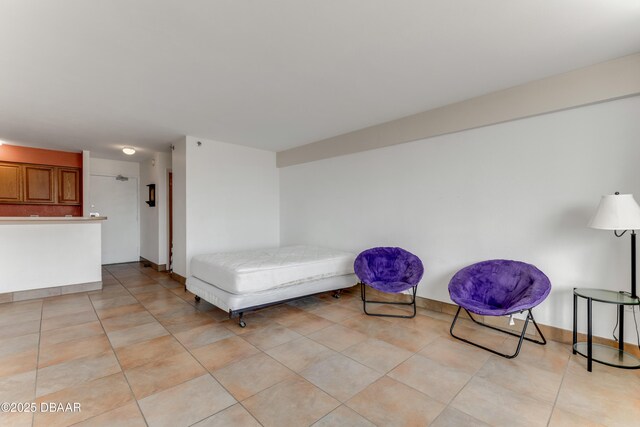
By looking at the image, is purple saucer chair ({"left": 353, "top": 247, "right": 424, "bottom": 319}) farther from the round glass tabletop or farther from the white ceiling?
the white ceiling

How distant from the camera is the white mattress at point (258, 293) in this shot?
318 cm

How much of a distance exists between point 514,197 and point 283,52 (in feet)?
9.00

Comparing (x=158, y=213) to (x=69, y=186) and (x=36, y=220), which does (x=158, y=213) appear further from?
(x=36, y=220)

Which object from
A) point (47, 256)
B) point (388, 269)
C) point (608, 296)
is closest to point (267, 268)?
point (388, 269)

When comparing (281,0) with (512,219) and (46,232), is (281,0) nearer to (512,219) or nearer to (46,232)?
(512,219)

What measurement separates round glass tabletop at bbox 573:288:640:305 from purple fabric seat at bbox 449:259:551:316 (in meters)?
0.26

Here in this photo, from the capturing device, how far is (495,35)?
2109mm

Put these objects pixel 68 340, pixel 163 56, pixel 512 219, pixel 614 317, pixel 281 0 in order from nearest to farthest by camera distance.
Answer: pixel 281 0
pixel 163 56
pixel 614 317
pixel 68 340
pixel 512 219

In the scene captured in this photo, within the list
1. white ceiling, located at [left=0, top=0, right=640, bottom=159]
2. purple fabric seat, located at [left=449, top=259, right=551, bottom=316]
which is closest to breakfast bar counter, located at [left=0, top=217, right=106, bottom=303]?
white ceiling, located at [left=0, top=0, right=640, bottom=159]

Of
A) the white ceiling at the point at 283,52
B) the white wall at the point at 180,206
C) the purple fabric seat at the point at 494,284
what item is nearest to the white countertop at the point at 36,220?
the white wall at the point at 180,206

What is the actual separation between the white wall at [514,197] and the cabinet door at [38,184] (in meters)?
5.89

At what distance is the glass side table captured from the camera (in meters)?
2.27

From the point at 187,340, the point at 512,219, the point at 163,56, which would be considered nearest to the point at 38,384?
the point at 187,340

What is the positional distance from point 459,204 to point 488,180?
41 cm
